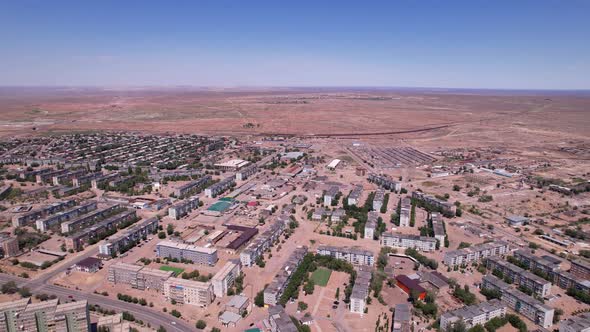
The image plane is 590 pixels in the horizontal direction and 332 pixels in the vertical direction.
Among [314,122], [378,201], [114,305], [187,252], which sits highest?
[314,122]

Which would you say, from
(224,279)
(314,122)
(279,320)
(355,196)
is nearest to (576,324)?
(279,320)

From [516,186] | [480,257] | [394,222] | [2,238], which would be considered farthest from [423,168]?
[2,238]

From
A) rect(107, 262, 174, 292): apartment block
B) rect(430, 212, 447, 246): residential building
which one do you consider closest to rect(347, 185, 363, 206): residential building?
rect(430, 212, 447, 246): residential building

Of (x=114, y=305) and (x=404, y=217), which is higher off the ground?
(x=404, y=217)

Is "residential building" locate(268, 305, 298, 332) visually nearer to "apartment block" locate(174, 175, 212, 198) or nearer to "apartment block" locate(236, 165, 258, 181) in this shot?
"apartment block" locate(174, 175, 212, 198)

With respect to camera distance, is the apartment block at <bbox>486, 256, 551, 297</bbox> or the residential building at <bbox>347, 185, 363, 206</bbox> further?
the residential building at <bbox>347, 185, 363, 206</bbox>

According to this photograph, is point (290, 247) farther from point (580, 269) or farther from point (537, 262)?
point (580, 269)

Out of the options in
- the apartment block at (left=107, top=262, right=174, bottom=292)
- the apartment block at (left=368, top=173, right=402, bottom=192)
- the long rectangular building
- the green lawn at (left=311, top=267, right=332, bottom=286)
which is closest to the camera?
the apartment block at (left=107, top=262, right=174, bottom=292)

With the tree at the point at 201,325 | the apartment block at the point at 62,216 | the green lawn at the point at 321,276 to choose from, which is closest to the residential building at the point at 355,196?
the green lawn at the point at 321,276
